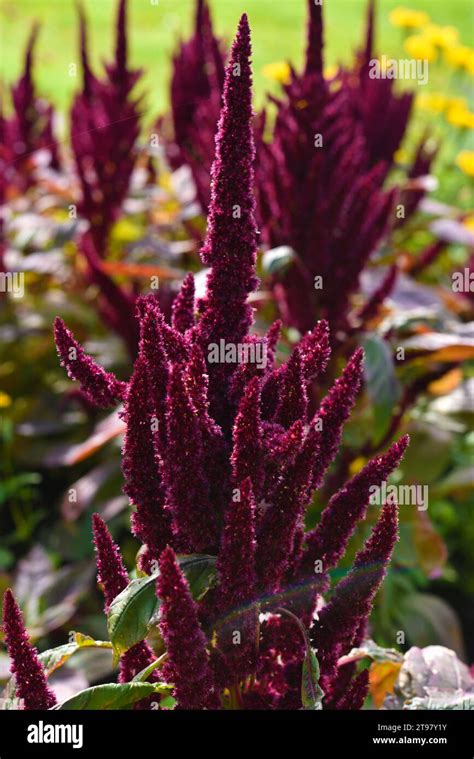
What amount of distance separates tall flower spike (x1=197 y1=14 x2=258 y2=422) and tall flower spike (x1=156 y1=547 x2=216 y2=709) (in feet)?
0.60

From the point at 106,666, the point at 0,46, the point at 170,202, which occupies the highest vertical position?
the point at 0,46

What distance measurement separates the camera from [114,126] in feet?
8.33

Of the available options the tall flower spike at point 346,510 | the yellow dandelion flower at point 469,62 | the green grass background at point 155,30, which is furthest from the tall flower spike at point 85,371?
the green grass background at point 155,30

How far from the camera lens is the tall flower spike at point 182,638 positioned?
2.43 ft

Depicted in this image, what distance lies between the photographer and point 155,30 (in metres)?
6.82

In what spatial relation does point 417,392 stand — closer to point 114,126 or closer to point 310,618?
point 114,126

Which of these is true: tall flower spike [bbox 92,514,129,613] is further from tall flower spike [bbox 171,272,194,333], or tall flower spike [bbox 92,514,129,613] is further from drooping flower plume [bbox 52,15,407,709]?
tall flower spike [bbox 171,272,194,333]

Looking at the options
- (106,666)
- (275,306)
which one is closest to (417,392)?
(275,306)

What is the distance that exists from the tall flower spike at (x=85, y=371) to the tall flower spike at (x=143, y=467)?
0.13 ft

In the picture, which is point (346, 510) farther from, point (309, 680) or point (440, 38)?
point (440, 38)

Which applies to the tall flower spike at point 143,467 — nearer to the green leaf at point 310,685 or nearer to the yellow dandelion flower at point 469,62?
the green leaf at point 310,685

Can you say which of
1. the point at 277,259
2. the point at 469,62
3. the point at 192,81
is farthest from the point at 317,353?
the point at 469,62

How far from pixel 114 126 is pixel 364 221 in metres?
0.98

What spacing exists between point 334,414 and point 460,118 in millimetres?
3202
